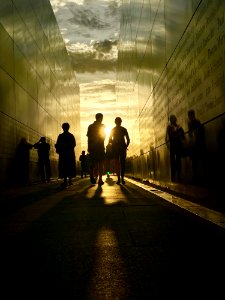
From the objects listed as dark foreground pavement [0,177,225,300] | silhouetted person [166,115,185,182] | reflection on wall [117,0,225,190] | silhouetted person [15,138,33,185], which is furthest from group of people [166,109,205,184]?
silhouetted person [15,138,33,185]

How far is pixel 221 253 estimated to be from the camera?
260cm

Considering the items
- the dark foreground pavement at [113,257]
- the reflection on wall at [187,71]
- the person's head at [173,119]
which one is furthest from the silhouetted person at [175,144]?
the dark foreground pavement at [113,257]

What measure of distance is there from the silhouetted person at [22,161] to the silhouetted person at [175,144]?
5754 millimetres

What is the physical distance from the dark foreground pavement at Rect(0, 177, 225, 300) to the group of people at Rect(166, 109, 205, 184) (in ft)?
3.83

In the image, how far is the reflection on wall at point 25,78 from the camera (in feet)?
36.9

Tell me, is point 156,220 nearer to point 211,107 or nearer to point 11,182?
point 211,107

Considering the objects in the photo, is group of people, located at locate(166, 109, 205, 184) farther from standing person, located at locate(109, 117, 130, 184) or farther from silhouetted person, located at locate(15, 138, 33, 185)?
silhouetted person, located at locate(15, 138, 33, 185)

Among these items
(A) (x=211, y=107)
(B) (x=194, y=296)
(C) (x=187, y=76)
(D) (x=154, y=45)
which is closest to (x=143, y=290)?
(B) (x=194, y=296)

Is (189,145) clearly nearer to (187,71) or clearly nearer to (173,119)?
(187,71)

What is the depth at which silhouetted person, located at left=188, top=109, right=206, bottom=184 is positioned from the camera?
5.32 m

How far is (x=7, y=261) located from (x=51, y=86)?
66.4 feet

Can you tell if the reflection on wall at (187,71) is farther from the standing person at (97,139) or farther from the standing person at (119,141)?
the standing person at (97,139)

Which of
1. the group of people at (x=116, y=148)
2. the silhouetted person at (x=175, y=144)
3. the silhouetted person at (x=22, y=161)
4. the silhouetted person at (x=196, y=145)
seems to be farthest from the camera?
the silhouetted person at (x=22, y=161)

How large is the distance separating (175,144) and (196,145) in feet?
5.85
